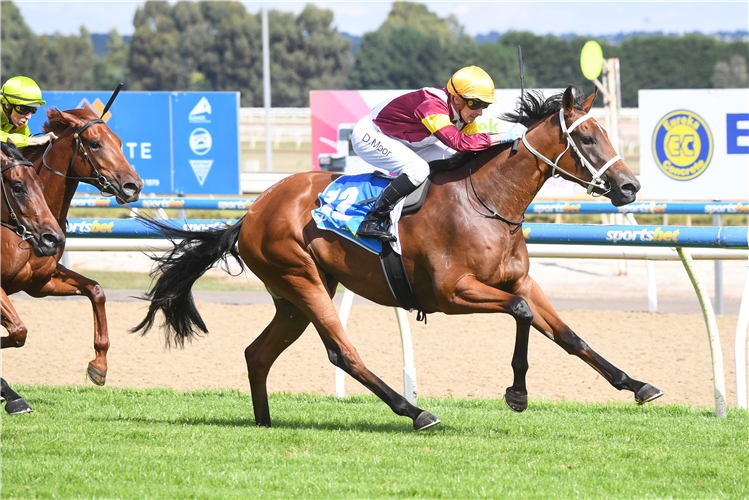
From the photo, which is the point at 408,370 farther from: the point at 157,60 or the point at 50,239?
the point at 157,60

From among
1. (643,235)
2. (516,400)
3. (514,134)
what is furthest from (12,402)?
(643,235)

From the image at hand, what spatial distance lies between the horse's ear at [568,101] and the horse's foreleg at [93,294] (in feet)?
10.0

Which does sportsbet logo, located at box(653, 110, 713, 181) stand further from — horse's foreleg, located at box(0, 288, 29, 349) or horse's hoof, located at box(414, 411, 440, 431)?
horse's foreleg, located at box(0, 288, 29, 349)

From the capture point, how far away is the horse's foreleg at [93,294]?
5.48 m

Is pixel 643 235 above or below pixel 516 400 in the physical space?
above

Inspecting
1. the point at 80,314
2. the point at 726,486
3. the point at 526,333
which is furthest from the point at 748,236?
the point at 80,314

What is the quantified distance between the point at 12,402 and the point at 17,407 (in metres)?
0.04

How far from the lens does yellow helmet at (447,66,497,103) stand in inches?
178

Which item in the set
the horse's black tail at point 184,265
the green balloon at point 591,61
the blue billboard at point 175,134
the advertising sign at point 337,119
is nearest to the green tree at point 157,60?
the advertising sign at point 337,119

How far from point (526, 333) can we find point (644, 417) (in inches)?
48.0

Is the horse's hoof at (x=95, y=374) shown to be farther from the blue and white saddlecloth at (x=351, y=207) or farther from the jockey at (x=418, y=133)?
the jockey at (x=418, y=133)

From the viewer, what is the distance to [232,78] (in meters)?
61.6

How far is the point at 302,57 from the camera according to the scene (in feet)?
202

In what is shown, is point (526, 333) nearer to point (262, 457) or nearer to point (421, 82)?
point (262, 457)
